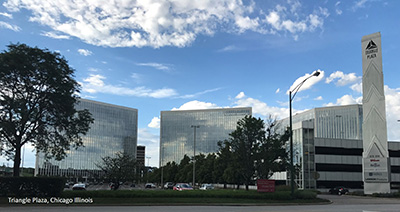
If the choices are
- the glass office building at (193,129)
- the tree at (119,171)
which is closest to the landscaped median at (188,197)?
the tree at (119,171)

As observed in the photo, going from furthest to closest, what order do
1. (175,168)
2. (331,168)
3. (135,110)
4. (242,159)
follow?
(135,110)
(175,168)
(331,168)
(242,159)

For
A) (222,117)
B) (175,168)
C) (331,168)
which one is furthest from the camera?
(222,117)

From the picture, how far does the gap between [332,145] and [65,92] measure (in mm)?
50886

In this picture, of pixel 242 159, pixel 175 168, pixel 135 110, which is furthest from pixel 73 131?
pixel 135 110

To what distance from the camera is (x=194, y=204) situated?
84.1 feet

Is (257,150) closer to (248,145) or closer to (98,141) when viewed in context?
(248,145)

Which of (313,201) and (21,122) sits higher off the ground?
(21,122)

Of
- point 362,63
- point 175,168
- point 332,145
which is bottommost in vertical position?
point 175,168

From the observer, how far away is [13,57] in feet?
91.6

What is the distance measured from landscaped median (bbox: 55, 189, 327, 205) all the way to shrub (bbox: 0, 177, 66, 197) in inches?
37.1

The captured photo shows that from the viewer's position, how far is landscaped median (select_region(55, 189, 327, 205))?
25.5m

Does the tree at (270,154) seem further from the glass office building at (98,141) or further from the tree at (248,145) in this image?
the glass office building at (98,141)

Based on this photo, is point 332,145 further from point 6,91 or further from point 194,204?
point 6,91

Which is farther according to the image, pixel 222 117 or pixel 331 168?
pixel 222 117
